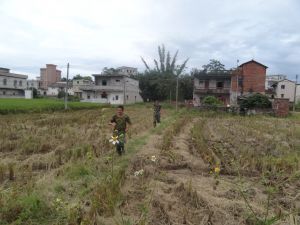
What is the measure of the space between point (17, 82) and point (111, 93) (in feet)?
59.8

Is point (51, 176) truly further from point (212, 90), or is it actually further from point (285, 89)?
point (285, 89)

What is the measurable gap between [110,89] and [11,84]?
59.0 feet

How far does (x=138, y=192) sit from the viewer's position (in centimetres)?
491

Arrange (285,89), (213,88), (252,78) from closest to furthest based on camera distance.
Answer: (252,78), (213,88), (285,89)

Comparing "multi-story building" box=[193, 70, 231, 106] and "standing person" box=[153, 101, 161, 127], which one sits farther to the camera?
"multi-story building" box=[193, 70, 231, 106]

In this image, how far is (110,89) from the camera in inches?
1731

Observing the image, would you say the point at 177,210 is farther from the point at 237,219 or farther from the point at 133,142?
the point at 133,142

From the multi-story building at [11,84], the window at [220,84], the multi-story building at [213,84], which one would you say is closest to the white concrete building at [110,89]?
the multi-story building at [213,84]

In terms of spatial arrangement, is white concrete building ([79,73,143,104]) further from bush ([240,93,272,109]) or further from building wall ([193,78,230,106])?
bush ([240,93,272,109])

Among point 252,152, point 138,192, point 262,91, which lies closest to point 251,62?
point 262,91

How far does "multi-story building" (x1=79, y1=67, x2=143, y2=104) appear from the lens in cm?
4409

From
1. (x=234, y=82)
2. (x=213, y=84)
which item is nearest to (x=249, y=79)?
(x=234, y=82)

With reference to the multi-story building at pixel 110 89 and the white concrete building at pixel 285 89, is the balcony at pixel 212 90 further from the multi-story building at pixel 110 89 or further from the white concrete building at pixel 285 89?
the white concrete building at pixel 285 89

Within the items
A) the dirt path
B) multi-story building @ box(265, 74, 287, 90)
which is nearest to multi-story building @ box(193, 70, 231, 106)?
multi-story building @ box(265, 74, 287, 90)
